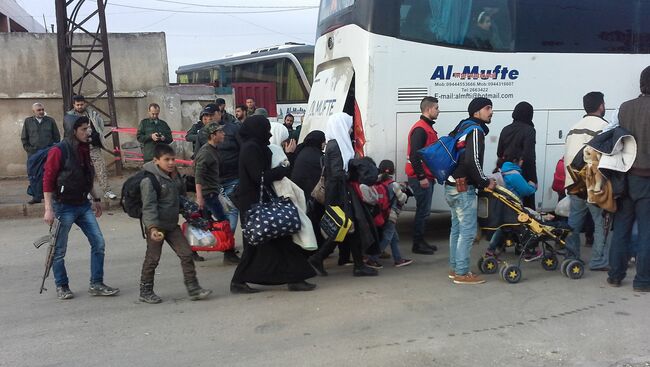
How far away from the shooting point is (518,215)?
5.44 metres

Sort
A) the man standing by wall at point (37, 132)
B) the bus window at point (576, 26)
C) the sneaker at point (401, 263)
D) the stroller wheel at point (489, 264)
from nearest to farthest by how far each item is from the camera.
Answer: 1. the stroller wheel at point (489, 264)
2. the sneaker at point (401, 263)
3. the bus window at point (576, 26)
4. the man standing by wall at point (37, 132)

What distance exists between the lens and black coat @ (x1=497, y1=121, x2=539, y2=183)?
6.16 meters

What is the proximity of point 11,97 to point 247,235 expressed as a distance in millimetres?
10756

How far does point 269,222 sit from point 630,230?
341cm

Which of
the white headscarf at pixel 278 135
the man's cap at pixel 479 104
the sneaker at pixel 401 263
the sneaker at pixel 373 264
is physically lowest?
the sneaker at pixel 401 263

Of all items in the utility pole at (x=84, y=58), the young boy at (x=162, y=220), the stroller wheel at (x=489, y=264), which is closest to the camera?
the young boy at (x=162, y=220)

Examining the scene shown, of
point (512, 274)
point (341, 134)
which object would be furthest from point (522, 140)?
point (341, 134)

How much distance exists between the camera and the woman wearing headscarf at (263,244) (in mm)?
5004

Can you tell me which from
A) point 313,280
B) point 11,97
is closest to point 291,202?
point 313,280

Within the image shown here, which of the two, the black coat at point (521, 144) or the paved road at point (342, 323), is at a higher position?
the black coat at point (521, 144)

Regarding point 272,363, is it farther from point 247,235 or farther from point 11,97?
point 11,97

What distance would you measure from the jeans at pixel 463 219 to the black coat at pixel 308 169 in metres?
1.37

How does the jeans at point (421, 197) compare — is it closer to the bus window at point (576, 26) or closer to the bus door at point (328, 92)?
the bus door at point (328, 92)

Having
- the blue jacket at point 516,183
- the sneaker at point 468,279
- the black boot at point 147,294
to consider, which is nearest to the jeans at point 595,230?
the blue jacket at point 516,183
